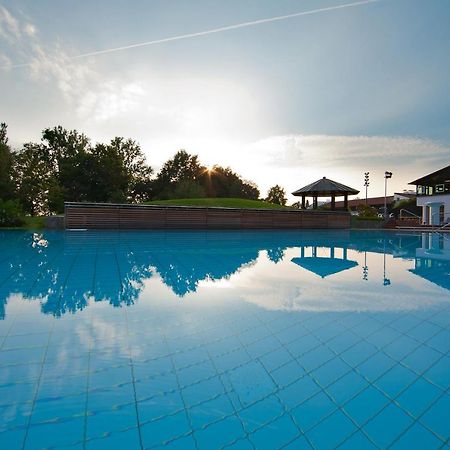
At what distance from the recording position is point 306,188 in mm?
21516

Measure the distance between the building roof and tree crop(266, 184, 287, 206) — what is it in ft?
87.4

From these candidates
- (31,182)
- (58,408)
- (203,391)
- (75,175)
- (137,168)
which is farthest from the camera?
(137,168)

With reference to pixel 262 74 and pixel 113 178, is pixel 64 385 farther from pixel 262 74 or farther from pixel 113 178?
pixel 113 178

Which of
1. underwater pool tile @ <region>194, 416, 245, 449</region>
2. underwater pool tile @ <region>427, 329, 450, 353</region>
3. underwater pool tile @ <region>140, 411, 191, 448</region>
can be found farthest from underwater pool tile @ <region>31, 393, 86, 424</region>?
underwater pool tile @ <region>427, 329, 450, 353</region>

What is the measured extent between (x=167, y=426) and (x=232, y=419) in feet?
1.14

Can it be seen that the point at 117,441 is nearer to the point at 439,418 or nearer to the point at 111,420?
the point at 111,420

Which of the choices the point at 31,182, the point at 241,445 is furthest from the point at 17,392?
the point at 31,182

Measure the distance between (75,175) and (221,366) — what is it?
27717 mm

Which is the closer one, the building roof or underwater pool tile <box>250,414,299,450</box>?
underwater pool tile <box>250,414,299,450</box>

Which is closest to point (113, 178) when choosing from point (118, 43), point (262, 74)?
point (118, 43)

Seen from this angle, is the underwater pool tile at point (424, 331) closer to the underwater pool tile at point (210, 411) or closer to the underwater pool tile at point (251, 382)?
the underwater pool tile at point (251, 382)

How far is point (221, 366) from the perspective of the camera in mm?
2174

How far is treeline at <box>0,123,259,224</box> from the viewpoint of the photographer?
21.4 metres

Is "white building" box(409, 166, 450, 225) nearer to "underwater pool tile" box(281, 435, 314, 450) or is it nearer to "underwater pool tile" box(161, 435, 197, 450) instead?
"underwater pool tile" box(281, 435, 314, 450)
